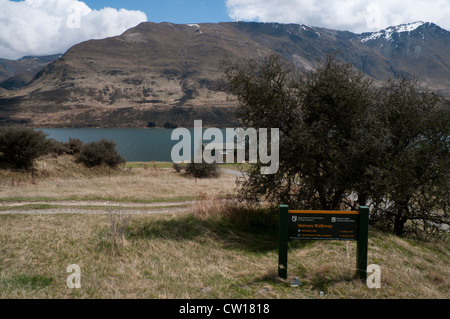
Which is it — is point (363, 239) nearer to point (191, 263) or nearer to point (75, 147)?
point (191, 263)

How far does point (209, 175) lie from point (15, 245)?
28285 mm

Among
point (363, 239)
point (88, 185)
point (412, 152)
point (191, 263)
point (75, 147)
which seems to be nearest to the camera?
point (363, 239)

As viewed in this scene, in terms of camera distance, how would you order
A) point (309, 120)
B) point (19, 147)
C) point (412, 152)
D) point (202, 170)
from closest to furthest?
point (412, 152) < point (309, 120) < point (19, 147) < point (202, 170)

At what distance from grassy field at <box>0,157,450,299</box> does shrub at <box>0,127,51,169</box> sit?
1567cm

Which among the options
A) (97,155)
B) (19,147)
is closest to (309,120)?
(19,147)

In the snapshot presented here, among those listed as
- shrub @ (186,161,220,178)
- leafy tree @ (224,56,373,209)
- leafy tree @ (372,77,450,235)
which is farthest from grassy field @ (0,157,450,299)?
shrub @ (186,161,220,178)

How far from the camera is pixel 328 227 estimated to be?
535 centimetres

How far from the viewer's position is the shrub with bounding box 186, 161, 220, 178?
34.8 m

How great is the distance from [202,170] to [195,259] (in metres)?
28.1

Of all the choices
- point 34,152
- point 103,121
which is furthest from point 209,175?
point 103,121
